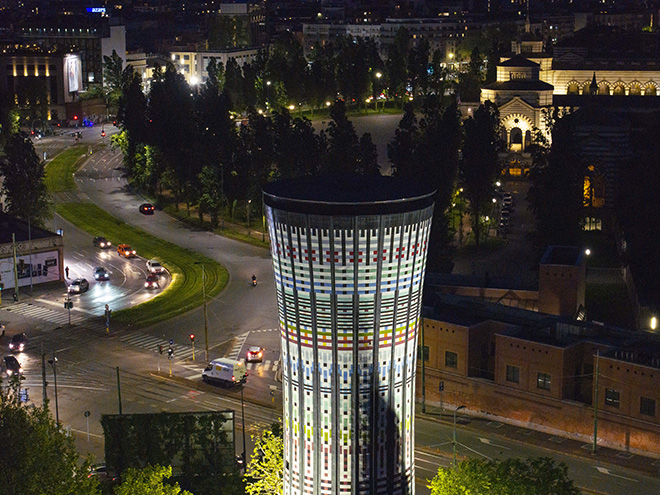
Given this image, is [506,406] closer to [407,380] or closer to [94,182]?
[407,380]

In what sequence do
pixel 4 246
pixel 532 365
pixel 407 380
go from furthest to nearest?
pixel 4 246
pixel 532 365
pixel 407 380

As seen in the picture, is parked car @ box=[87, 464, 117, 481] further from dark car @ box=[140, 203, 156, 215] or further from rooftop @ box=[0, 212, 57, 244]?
dark car @ box=[140, 203, 156, 215]

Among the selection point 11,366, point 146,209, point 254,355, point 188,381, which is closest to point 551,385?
point 254,355

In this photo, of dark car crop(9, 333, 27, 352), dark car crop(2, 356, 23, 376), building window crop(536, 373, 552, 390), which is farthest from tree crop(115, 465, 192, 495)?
dark car crop(9, 333, 27, 352)

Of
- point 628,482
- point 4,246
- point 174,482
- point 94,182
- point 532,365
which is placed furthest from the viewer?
point 94,182

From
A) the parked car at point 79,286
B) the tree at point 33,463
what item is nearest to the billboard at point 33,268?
the parked car at point 79,286

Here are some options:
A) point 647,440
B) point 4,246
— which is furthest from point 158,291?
point 647,440

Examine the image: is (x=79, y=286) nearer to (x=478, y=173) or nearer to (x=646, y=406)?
(x=478, y=173)

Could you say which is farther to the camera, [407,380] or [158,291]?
[158,291]
